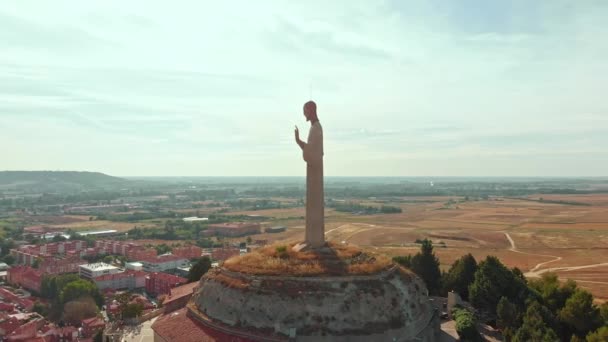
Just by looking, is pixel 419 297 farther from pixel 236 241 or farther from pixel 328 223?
pixel 328 223

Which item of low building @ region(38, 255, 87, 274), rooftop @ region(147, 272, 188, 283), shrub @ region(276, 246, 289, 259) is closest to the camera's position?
shrub @ region(276, 246, 289, 259)

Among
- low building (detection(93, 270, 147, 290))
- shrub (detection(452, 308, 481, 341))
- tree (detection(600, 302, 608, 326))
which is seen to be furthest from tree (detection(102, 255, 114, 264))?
tree (detection(600, 302, 608, 326))

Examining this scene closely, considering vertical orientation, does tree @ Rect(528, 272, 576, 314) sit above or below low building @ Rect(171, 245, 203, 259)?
above

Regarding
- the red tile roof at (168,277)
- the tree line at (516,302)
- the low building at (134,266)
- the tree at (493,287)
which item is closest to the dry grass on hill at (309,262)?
the tree line at (516,302)

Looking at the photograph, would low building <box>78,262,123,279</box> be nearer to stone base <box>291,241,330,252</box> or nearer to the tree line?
the tree line

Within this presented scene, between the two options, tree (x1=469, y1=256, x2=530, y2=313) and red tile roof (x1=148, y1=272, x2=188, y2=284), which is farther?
red tile roof (x1=148, y1=272, x2=188, y2=284)

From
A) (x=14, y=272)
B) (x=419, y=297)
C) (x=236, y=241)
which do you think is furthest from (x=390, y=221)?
(x=419, y=297)
